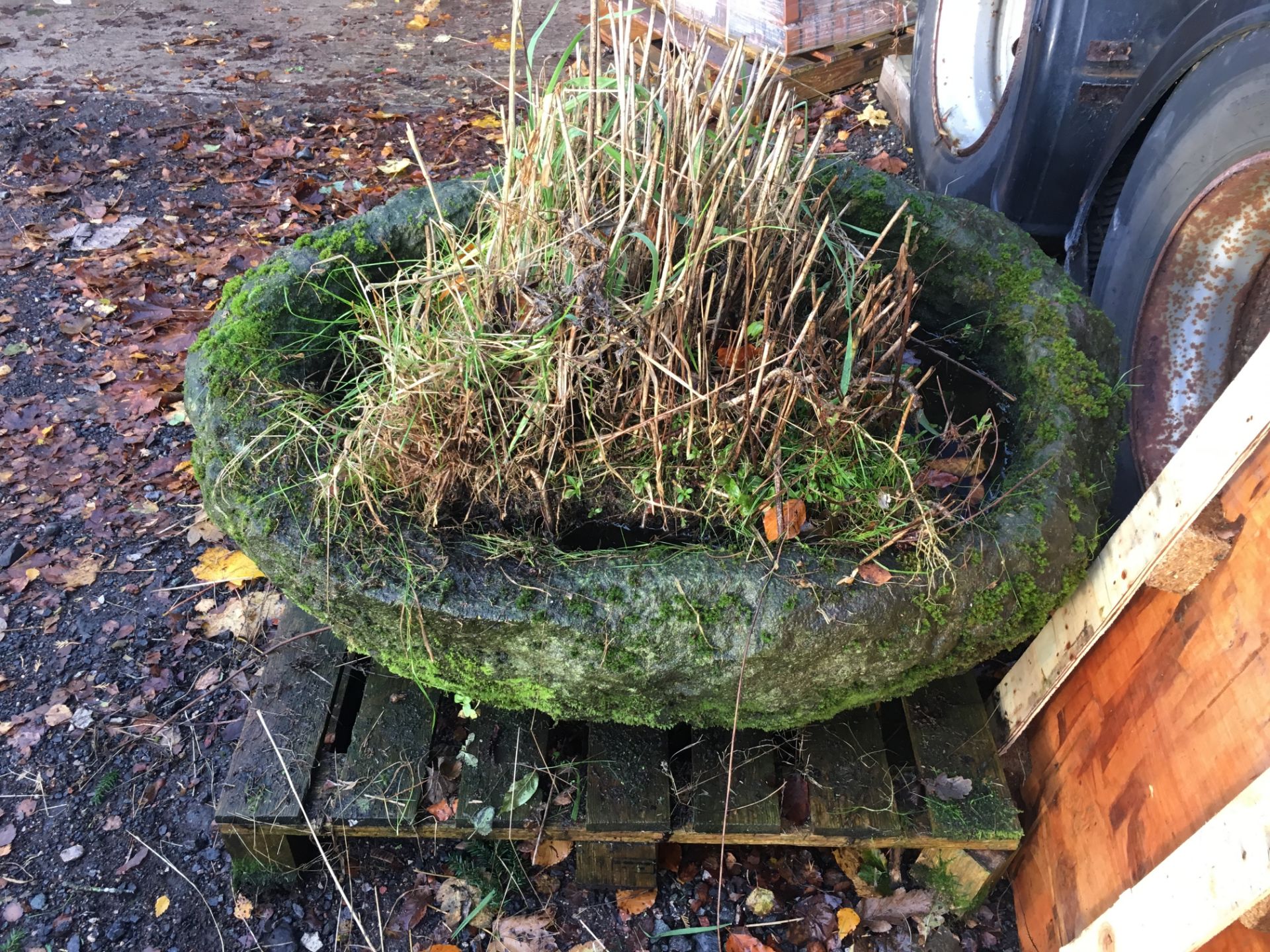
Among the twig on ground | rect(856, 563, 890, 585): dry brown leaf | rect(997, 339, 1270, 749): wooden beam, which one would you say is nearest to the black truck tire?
rect(997, 339, 1270, 749): wooden beam

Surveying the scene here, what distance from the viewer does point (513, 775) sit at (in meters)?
2.06

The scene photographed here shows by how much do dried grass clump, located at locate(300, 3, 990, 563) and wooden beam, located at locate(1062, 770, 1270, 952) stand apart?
68 cm

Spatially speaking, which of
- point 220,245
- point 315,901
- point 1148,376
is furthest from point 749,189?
point 220,245

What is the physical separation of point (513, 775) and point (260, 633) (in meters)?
1.14

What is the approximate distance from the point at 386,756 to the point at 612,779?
54 centimetres

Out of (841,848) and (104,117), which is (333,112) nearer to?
(104,117)

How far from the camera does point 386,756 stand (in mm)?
2080

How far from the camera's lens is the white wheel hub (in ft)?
10.8

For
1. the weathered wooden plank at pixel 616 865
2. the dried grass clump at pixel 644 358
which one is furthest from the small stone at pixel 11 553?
the weathered wooden plank at pixel 616 865

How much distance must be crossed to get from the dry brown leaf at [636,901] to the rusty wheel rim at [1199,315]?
1.64 m

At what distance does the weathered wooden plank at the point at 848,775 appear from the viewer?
1.97 meters

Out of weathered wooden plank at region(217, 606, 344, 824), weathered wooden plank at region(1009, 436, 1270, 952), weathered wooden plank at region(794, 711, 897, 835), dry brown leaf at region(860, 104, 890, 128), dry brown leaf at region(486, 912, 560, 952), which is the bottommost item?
dry brown leaf at region(486, 912, 560, 952)

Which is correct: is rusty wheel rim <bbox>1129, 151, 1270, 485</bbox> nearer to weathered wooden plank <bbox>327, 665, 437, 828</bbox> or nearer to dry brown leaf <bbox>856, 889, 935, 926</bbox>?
dry brown leaf <bbox>856, 889, 935, 926</bbox>

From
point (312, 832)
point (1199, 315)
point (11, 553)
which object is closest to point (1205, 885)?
point (1199, 315)
